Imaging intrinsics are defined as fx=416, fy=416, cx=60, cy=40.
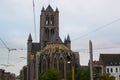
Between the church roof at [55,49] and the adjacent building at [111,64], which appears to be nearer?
the adjacent building at [111,64]

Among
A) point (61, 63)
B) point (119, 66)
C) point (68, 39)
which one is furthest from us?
point (68, 39)

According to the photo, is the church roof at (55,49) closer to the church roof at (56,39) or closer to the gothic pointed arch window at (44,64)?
the church roof at (56,39)

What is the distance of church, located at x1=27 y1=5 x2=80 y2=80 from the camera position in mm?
133125

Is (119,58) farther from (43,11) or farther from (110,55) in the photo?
(43,11)

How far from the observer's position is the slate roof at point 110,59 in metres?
125

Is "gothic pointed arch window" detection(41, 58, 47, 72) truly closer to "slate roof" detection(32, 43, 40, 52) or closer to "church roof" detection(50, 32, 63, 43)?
"church roof" detection(50, 32, 63, 43)

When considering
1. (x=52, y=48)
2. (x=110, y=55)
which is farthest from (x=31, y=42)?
(x=110, y=55)

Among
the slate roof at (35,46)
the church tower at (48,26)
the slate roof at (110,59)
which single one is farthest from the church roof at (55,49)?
the slate roof at (35,46)

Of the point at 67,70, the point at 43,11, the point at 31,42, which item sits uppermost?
the point at 43,11

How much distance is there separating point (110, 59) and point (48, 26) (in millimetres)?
35259

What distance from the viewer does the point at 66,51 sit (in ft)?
446

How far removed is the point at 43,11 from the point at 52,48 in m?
25.3

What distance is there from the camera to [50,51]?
135 metres

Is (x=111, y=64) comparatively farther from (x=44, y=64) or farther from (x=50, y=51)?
(x=44, y=64)
